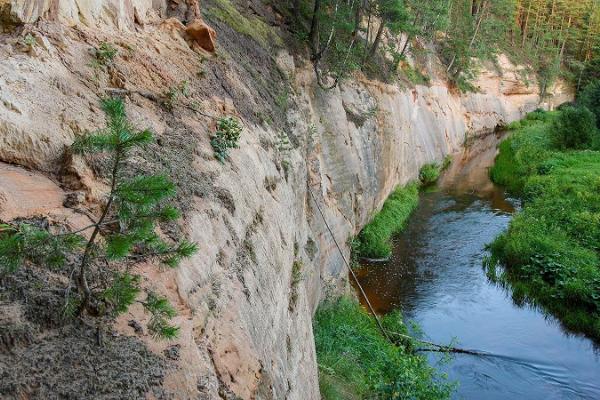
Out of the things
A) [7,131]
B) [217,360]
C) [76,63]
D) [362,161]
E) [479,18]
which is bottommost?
[362,161]

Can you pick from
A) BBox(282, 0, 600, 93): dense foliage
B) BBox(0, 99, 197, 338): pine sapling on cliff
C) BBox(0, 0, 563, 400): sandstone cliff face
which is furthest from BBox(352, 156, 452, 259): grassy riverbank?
BBox(0, 99, 197, 338): pine sapling on cliff

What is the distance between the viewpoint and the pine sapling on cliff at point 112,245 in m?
2.45

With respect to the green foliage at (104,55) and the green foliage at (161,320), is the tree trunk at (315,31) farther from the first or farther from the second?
the green foliage at (161,320)

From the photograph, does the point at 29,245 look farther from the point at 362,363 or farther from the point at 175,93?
the point at 362,363

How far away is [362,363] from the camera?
8633 millimetres

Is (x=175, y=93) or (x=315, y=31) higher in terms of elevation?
(x=315, y=31)

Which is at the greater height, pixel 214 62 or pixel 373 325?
pixel 214 62

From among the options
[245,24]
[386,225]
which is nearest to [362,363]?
[386,225]

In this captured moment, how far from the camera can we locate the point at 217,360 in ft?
11.9

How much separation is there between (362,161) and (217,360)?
40.0 feet

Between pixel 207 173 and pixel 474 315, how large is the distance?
29.4 feet

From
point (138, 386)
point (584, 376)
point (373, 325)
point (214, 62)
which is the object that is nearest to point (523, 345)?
point (584, 376)

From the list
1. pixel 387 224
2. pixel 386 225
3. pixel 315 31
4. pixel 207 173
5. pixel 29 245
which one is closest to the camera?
pixel 29 245

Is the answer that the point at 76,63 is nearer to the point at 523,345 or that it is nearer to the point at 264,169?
the point at 264,169
